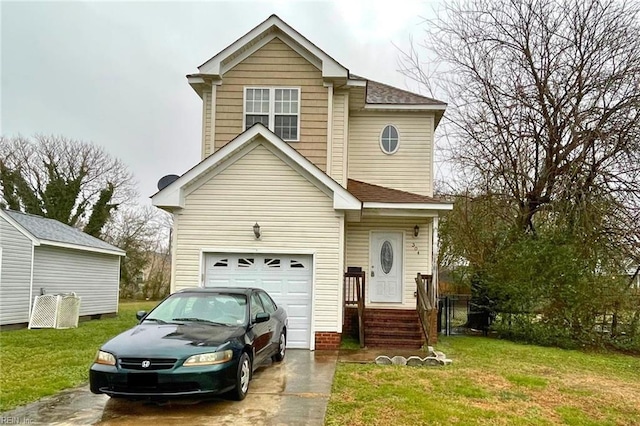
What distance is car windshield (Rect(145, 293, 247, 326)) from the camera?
728cm

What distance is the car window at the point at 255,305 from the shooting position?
773 centimetres

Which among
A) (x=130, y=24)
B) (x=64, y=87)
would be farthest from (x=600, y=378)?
(x=64, y=87)

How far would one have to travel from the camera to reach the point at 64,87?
23938 mm

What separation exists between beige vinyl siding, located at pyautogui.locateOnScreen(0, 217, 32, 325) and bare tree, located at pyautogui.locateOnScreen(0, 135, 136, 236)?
18.3 m

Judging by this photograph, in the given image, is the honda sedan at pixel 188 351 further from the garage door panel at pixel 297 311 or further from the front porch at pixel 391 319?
the front porch at pixel 391 319

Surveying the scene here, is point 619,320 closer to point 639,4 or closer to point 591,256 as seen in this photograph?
point 591,256

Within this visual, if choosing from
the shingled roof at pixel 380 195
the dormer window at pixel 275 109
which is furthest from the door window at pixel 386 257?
the dormer window at pixel 275 109

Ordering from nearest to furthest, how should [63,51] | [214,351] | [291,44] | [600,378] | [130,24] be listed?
[214,351] < [600,378] < [291,44] < [130,24] < [63,51]

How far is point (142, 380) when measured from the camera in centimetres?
573

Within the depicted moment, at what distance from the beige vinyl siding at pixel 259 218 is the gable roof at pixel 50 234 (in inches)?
332

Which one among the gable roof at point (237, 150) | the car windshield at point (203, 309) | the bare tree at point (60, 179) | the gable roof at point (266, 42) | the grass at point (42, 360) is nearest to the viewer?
the grass at point (42, 360)

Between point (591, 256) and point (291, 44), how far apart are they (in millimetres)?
10112

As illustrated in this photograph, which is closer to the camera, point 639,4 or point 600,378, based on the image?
point 600,378

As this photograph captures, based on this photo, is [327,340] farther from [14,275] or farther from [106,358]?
[14,275]
